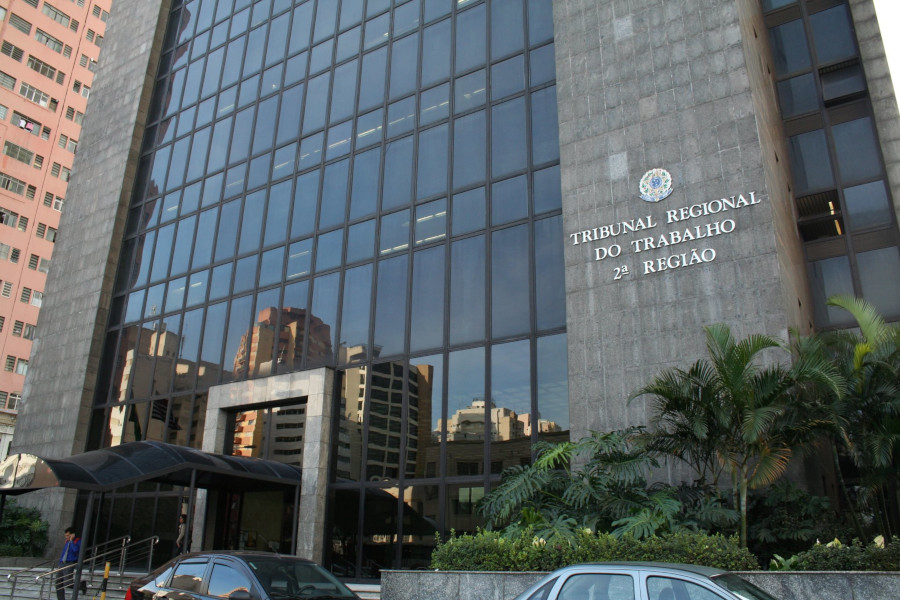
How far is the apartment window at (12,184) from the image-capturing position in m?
52.2

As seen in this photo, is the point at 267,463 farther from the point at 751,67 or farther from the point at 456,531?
the point at 751,67

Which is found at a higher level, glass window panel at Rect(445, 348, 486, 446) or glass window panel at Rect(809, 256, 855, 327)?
glass window panel at Rect(809, 256, 855, 327)

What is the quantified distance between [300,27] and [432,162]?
368 inches

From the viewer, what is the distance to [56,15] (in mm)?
59000

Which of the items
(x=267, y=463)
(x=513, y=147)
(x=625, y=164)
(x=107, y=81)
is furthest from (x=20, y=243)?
(x=625, y=164)

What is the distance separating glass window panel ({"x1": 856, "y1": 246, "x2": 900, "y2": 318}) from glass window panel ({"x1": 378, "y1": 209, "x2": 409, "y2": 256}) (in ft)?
37.0

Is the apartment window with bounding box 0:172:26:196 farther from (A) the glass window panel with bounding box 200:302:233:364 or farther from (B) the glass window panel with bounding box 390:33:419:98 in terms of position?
(B) the glass window panel with bounding box 390:33:419:98

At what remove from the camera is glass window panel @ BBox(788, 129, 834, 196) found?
17.8 m

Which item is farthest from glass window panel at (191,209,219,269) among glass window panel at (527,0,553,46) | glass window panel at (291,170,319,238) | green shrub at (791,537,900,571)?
green shrub at (791,537,900,571)

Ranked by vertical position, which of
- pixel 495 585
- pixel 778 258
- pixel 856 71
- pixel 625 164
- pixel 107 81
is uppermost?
pixel 107 81

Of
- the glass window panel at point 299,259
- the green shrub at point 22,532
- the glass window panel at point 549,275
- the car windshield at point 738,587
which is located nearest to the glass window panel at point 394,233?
the glass window panel at point 299,259

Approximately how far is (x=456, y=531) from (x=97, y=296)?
1778 cm

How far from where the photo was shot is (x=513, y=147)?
61.9ft

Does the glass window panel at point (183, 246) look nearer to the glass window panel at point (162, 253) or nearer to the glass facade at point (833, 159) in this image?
the glass window panel at point (162, 253)
